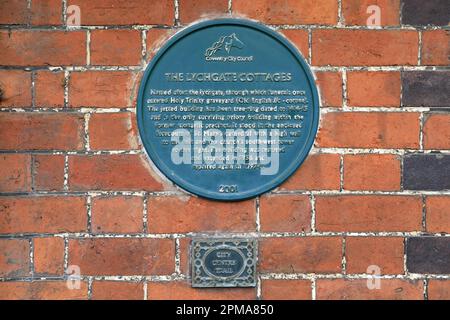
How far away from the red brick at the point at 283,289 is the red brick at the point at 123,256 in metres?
0.36

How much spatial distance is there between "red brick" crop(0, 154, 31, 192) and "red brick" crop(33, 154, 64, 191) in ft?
0.11

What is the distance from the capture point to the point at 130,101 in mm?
3393

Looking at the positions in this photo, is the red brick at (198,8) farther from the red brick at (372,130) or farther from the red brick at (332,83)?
the red brick at (372,130)

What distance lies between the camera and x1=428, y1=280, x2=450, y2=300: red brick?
3.38m

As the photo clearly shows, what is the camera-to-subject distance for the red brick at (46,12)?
3391 mm

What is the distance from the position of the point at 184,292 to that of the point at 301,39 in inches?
41.7

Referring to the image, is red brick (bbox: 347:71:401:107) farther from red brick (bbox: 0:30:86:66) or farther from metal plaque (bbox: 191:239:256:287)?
red brick (bbox: 0:30:86:66)

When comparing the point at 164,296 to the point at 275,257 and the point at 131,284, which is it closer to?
the point at 131,284

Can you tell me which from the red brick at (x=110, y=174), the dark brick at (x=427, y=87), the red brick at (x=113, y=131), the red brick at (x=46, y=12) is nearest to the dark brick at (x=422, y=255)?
the dark brick at (x=427, y=87)

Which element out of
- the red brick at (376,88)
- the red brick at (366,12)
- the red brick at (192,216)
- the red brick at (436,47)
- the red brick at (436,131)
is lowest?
the red brick at (192,216)

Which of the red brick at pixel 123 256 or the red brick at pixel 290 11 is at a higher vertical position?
the red brick at pixel 290 11

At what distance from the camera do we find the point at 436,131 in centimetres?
339

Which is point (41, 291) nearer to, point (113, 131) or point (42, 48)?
point (113, 131)

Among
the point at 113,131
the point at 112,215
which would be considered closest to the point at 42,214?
the point at 112,215
